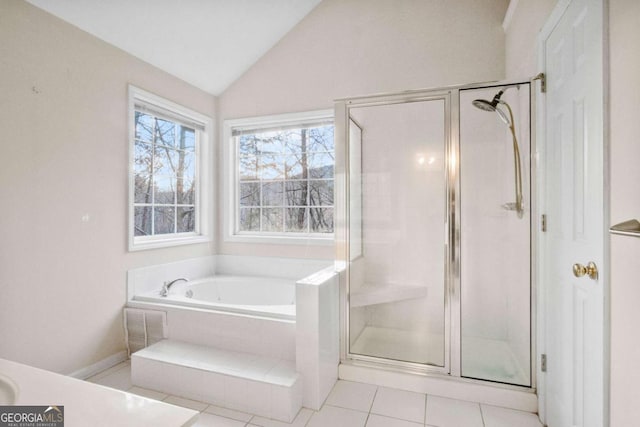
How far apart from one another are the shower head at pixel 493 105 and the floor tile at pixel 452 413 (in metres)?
1.85

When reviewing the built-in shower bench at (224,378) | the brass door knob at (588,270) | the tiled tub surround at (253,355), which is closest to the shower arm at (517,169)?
the brass door knob at (588,270)

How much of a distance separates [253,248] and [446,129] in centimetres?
218

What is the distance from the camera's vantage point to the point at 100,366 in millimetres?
2318

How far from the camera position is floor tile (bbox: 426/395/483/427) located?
5.71ft

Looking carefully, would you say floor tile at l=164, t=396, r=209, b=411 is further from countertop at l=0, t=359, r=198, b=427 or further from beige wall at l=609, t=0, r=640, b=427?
beige wall at l=609, t=0, r=640, b=427

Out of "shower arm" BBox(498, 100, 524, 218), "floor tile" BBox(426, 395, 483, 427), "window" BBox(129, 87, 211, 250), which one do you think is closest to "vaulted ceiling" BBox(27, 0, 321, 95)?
"window" BBox(129, 87, 211, 250)

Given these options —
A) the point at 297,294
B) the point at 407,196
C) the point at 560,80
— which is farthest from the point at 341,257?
the point at 560,80

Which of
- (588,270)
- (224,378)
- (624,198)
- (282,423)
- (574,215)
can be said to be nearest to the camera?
(624,198)

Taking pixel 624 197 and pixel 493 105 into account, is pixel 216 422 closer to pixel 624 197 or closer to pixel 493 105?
pixel 624 197

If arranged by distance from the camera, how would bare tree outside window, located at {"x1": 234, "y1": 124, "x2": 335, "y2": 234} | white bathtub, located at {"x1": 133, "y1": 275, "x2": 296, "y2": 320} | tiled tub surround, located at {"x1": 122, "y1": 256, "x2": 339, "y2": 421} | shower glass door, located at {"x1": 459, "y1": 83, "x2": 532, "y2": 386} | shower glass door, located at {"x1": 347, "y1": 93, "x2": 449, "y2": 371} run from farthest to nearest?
bare tree outside window, located at {"x1": 234, "y1": 124, "x2": 335, "y2": 234} → white bathtub, located at {"x1": 133, "y1": 275, "x2": 296, "y2": 320} → shower glass door, located at {"x1": 347, "y1": 93, "x2": 449, "y2": 371} → shower glass door, located at {"x1": 459, "y1": 83, "x2": 532, "y2": 386} → tiled tub surround, located at {"x1": 122, "y1": 256, "x2": 339, "y2": 421}

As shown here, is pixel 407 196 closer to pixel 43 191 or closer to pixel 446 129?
pixel 446 129

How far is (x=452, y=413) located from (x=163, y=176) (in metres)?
2.91

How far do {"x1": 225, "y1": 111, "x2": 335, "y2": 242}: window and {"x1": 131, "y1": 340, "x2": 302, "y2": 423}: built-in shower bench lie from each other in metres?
1.36

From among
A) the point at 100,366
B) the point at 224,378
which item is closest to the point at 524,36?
the point at 224,378
